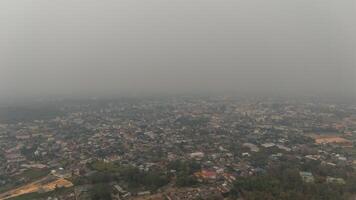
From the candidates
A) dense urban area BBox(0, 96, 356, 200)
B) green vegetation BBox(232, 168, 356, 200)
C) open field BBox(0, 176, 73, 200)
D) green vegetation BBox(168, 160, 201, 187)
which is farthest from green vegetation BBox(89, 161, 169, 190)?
green vegetation BBox(232, 168, 356, 200)

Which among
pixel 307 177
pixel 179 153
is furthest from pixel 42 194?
pixel 307 177

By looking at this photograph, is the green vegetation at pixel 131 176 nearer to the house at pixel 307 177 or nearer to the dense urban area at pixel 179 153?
the dense urban area at pixel 179 153

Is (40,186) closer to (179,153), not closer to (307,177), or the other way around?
(179,153)

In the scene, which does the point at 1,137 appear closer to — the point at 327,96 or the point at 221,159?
the point at 221,159

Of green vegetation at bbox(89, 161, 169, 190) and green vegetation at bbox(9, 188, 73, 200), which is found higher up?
green vegetation at bbox(89, 161, 169, 190)

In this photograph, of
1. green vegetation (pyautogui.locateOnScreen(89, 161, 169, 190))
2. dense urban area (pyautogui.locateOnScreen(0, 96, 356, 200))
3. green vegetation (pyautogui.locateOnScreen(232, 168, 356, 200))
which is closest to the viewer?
green vegetation (pyautogui.locateOnScreen(232, 168, 356, 200))

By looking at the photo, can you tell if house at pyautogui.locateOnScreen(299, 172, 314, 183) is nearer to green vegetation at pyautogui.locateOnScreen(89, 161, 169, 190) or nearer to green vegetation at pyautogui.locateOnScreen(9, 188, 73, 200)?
green vegetation at pyautogui.locateOnScreen(89, 161, 169, 190)

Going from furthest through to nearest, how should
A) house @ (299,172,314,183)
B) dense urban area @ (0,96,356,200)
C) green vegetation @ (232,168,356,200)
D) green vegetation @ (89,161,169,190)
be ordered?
green vegetation @ (89,161,169,190), house @ (299,172,314,183), dense urban area @ (0,96,356,200), green vegetation @ (232,168,356,200)

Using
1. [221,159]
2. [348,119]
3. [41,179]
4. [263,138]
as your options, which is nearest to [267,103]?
[348,119]

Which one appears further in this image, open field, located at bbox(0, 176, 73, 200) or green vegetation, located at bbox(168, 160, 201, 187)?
open field, located at bbox(0, 176, 73, 200)

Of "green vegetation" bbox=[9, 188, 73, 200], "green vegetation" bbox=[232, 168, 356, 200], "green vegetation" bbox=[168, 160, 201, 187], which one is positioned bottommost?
"green vegetation" bbox=[9, 188, 73, 200]
